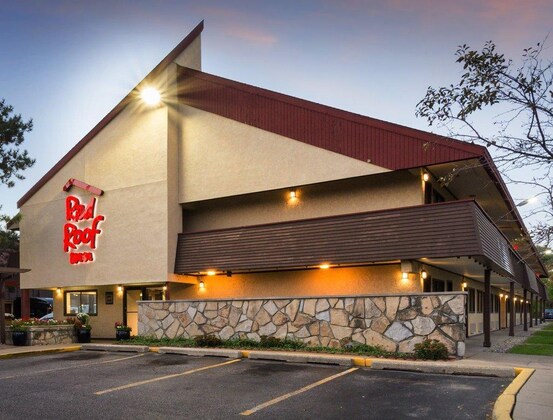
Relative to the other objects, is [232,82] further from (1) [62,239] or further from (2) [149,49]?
(1) [62,239]

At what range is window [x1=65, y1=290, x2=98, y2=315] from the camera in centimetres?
2700

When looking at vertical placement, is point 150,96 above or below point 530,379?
above

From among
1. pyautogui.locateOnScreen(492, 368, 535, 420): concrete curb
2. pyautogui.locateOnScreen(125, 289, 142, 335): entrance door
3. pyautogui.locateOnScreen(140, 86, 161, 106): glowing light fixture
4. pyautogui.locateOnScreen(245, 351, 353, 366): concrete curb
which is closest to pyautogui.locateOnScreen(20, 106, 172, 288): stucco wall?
pyautogui.locateOnScreen(140, 86, 161, 106): glowing light fixture

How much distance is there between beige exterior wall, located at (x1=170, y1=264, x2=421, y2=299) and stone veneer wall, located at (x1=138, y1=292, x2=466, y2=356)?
139cm

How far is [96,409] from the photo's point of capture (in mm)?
8625

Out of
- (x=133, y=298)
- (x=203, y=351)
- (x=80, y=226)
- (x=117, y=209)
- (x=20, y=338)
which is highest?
(x=117, y=209)

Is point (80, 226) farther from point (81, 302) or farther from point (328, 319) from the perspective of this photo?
point (328, 319)

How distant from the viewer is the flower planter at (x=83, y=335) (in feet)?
73.5

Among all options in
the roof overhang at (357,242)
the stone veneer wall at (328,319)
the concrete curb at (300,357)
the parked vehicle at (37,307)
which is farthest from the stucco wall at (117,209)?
the parked vehicle at (37,307)

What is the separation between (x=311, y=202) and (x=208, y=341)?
6777 millimetres

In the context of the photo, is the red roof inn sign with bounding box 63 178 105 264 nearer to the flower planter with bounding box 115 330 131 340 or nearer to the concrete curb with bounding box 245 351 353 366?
the flower planter with bounding box 115 330 131 340

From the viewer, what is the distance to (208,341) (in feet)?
56.5

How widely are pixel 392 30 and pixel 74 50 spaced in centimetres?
A: 1252

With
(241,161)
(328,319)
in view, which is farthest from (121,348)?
(241,161)
